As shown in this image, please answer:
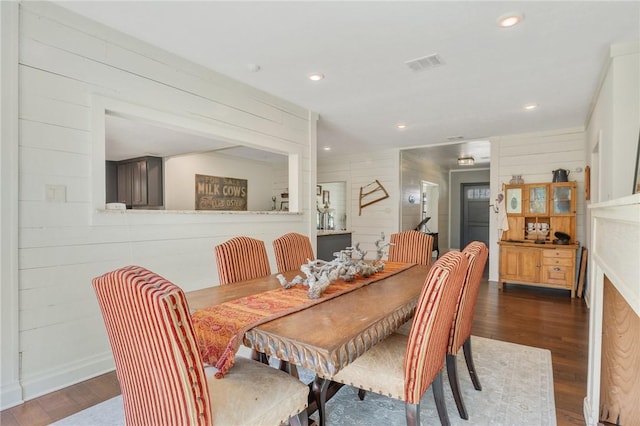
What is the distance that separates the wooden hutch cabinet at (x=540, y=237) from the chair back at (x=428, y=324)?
437 centimetres

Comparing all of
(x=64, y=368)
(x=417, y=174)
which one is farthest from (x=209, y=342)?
(x=417, y=174)

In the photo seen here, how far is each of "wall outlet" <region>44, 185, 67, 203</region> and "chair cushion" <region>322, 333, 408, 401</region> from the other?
6.86ft

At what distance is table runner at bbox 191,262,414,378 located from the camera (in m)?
1.34

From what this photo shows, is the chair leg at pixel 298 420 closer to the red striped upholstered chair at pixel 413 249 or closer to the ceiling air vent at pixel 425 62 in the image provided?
the red striped upholstered chair at pixel 413 249

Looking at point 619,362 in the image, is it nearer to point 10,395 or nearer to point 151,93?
point 10,395

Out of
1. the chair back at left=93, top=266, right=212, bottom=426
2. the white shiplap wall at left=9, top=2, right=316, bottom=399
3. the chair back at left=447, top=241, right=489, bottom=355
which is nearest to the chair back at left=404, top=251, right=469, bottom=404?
the chair back at left=447, top=241, right=489, bottom=355

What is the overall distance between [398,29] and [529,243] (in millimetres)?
4185

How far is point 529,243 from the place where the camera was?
509 cm

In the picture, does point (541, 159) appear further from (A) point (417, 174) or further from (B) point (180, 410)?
(B) point (180, 410)

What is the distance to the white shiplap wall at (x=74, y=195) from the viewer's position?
81.4 inches

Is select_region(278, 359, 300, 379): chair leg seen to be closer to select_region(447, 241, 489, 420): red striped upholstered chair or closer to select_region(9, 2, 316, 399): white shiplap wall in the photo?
select_region(447, 241, 489, 420): red striped upholstered chair

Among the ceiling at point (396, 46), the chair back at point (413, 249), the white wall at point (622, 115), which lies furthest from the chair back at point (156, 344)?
the white wall at point (622, 115)

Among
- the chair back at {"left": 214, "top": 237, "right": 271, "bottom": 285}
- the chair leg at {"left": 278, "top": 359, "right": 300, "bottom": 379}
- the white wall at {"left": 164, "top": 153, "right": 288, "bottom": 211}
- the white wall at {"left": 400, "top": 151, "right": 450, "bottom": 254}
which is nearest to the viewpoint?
the chair leg at {"left": 278, "top": 359, "right": 300, "bottom": 379}

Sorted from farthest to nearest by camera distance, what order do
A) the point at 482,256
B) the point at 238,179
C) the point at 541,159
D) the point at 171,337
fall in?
1. the point at 238,179
2. the point at 541,159
3. the point at 482,256
4. the point at 171,337
